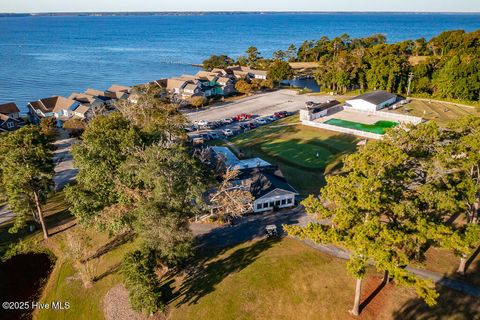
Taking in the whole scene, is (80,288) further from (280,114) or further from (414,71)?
(414,71)

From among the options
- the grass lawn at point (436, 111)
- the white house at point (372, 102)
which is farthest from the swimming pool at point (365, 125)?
the grass lawn at point (436, 111)

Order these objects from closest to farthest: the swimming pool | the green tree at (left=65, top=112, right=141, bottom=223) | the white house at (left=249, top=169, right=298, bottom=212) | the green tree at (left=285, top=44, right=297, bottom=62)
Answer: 1. the green tree at (left=65, top=112, right=141, bottom=223)
2. the white house at (left=249, top=169, right=298, bottom=212)
3. the swimming pool
4. the green tree at (left=285, top=44, right=297, bottom=62)

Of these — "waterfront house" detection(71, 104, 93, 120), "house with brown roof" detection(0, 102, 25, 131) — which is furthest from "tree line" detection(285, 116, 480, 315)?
"house with brown roof" detection(0, 102, 25, 131)

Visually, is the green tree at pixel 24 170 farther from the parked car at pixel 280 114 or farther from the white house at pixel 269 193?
the parked car at pixel 280 114

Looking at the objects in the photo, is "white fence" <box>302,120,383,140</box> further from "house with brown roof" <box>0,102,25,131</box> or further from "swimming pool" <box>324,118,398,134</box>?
"house with brown roof" <box>0,102,25,131</box>

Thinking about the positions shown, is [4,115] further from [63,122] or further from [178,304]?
[178,304]
